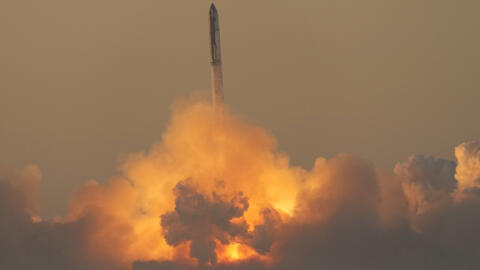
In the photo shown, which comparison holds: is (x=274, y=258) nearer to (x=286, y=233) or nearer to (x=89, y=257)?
(x=286, y=233)

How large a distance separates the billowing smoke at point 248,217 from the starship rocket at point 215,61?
5.33 ft

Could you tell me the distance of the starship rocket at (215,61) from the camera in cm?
11138

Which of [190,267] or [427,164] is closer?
[190,267]

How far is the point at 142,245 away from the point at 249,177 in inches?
421

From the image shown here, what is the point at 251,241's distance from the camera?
106m

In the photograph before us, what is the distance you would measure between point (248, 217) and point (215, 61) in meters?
13.4

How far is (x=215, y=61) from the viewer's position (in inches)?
4392

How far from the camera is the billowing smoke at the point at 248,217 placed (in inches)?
4205

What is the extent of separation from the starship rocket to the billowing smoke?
5.33ft

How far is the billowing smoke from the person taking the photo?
106812 mm

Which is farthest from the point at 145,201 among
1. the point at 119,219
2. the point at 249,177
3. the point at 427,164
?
the point at 427,164

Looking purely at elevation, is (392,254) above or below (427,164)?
below

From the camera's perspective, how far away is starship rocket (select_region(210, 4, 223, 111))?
111 m

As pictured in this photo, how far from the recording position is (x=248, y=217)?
4294 inches
